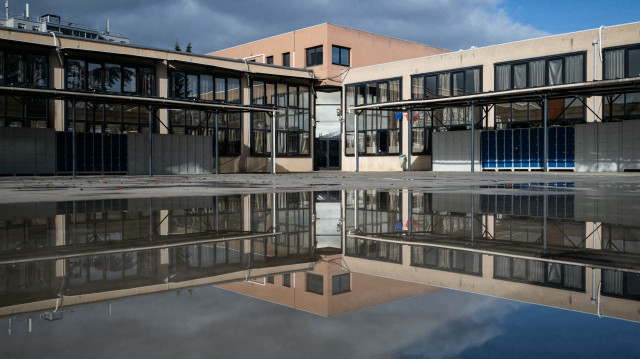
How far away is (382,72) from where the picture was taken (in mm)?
34656

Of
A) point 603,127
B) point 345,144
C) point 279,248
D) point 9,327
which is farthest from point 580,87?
point 9,327

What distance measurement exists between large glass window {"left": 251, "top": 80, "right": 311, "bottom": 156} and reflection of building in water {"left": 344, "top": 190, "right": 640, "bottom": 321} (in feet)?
Result: 90.8

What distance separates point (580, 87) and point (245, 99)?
19.6 meters

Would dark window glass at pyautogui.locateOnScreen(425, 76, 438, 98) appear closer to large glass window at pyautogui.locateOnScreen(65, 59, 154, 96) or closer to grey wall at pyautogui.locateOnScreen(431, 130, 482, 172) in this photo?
grey wall at pyautogui.locateOnScreen(431, 130, 482, 172)

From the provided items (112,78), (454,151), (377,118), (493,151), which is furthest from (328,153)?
(112,78)

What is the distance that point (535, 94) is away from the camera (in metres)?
23.2

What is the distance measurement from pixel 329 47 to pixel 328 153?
7406 mm

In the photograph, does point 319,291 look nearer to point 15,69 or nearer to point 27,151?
point 27,151

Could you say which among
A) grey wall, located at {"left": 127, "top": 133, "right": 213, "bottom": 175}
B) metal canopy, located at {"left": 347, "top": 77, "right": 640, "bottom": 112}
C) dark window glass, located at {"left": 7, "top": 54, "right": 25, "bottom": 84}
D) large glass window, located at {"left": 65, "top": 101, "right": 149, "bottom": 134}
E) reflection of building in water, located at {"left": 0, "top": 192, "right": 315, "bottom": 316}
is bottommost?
reflection of building in water, located at {"left": 0, "top": 192, "right": 315, "bottom": 316}

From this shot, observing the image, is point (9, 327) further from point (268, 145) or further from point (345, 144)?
point (345, 144)

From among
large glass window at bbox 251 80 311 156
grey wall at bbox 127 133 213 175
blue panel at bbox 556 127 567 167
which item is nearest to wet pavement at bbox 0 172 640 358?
grey wall at bbox 127 133 213 175

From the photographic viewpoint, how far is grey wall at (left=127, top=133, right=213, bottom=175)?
26.3 metres

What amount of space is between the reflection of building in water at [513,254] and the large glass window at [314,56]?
31.9 meters

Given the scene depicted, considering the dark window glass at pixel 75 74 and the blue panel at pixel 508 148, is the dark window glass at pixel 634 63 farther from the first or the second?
the dark window glass at pixel 75 74
